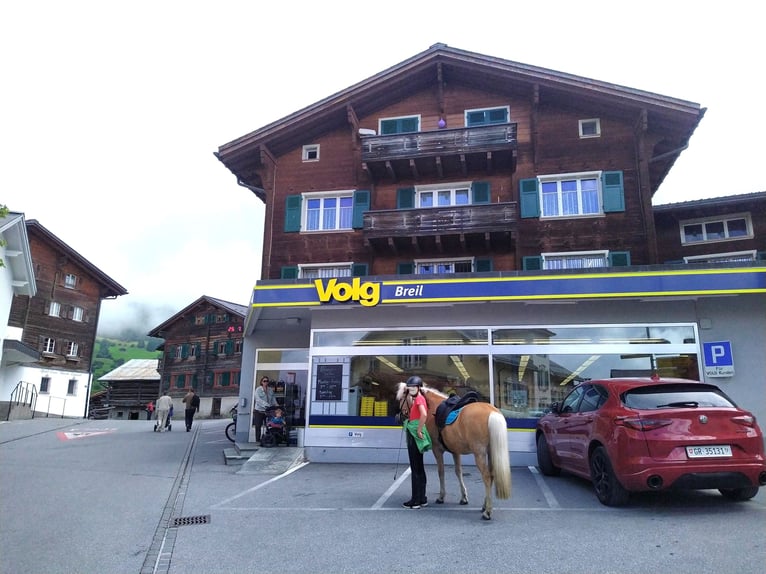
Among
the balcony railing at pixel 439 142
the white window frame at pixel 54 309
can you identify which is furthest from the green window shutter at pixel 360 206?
the white window frame at pixel 54 309

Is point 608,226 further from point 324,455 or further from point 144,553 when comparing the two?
point 144,553

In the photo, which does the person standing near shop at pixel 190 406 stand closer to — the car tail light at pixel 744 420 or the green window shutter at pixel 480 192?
the green window shutter at pixel 480 192

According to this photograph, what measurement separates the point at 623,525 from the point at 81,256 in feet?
150

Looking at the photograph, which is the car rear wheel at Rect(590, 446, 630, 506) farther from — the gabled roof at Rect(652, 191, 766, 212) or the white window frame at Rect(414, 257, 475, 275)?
the gabled roof at Rect(652, 191, 766, 212)

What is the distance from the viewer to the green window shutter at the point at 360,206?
68.9ft

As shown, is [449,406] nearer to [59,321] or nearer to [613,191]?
[613,191]

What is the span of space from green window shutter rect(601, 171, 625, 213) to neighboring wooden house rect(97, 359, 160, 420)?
50701mm

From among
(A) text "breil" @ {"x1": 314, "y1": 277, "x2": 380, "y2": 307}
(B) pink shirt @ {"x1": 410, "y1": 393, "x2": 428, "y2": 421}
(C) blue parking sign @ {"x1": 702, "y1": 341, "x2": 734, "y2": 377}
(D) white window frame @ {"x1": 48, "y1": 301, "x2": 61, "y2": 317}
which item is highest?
(D) white window frame @ {"x1": 48, "y1": 301, "x2": 61, "y2": 317}

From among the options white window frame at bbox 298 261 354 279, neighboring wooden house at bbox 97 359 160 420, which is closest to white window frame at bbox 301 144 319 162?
white window frame at bbox 298 261 354 279

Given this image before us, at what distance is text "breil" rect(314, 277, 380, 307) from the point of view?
13539 mm

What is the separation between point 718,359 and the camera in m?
12.2

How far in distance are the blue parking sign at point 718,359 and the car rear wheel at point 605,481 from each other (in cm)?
574

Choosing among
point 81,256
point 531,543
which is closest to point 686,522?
point 531,543

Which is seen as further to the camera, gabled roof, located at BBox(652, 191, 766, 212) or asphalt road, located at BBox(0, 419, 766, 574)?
gabled roof, located at BBox(652, 191, 766, 212)
